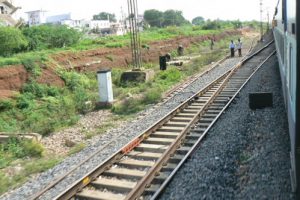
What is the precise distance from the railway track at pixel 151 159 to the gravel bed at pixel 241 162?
0.32 m

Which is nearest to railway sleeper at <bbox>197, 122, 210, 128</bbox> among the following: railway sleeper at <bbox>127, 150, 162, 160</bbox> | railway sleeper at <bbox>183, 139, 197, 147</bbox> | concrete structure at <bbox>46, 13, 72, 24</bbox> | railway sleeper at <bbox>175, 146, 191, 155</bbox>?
railway sleeper at <bbox>183, 139, 197, 147</bbox>

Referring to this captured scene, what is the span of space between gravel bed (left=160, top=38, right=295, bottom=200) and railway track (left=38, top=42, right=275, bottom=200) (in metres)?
0.32

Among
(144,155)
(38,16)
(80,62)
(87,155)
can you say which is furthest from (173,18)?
(144,155)

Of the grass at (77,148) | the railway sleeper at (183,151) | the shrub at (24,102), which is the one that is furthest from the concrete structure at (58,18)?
the railway sleeper at (183,151)

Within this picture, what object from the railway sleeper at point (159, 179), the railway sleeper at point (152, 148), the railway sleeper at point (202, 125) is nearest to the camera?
the railway sleeper at point (159, 179)

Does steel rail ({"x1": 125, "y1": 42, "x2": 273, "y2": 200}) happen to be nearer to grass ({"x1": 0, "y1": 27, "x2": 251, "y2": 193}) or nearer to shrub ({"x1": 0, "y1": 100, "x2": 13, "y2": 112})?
grass ({"x1": 0, "y1": 27, "x2": 251, "y2": 193})

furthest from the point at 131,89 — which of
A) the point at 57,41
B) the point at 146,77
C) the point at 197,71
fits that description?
the point at 57,41

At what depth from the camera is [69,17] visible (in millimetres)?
157250

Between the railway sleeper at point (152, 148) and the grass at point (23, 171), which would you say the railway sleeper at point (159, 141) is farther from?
the grass at point (23, 171)

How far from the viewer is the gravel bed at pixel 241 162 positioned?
7.08 meters

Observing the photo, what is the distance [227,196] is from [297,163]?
2080 millimetres

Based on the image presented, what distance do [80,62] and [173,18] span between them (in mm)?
132572

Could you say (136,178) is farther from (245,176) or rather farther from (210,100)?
(210,100)

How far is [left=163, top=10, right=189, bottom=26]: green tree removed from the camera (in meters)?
146
